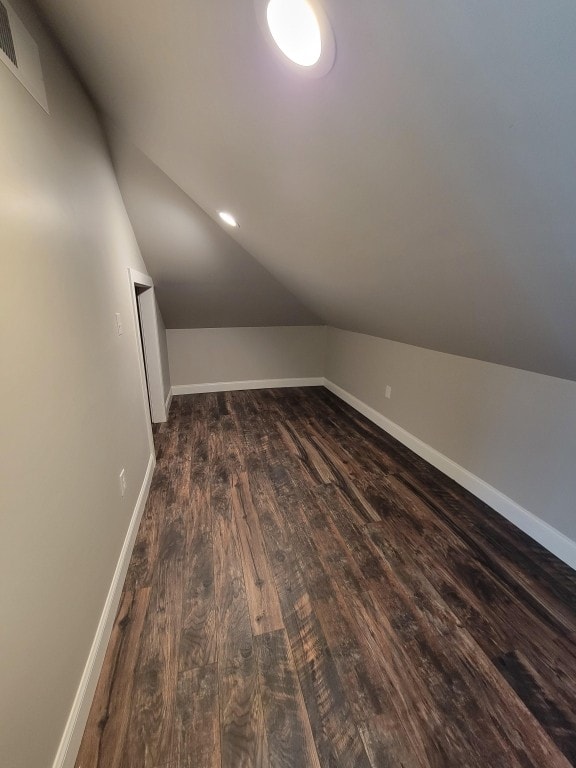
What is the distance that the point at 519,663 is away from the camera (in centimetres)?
125

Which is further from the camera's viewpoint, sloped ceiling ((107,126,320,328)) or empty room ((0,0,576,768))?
sloped ceiling ((107,126,320,328))

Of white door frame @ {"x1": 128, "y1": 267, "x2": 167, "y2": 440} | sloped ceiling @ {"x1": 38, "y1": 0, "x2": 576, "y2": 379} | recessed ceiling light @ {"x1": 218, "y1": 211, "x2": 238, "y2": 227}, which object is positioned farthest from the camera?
white door frame @ {"x1": 128, "y1": 267, "x2": 167, "y2": 440}

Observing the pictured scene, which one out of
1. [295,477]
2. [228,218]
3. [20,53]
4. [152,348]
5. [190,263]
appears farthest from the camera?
[152,348]

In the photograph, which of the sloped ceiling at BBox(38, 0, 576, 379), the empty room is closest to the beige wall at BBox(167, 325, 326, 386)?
the empty room

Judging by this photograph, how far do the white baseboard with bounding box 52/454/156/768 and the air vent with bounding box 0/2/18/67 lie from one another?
1.90m

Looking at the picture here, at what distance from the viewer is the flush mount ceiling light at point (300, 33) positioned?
29.0 inches

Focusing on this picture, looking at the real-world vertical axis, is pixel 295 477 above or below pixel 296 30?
below

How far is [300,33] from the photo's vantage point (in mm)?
818

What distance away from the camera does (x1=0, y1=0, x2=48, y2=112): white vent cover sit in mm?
901

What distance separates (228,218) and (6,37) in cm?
148

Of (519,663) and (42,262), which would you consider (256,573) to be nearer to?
(519,663)

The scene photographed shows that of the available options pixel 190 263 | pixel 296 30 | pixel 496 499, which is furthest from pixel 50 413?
pixel 496 499

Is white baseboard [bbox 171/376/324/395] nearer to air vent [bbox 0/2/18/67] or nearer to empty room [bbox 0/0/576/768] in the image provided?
empty room [bbox 0/0/576/768]

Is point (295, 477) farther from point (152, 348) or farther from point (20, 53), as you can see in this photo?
point (20, 53)
